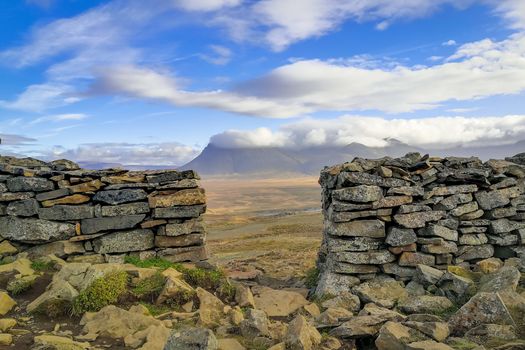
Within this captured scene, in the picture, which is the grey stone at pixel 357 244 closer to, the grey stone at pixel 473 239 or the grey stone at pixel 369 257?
the grey stone at pixel 369 257

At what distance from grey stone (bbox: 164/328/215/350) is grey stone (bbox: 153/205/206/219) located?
635 cm

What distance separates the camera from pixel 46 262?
1155cm

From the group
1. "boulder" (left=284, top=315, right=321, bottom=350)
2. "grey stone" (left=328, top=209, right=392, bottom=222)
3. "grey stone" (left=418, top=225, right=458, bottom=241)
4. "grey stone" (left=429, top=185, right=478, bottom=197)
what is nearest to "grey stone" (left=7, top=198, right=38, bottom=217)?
"boulder" (left=284, top=315, right=321, bottom=350)

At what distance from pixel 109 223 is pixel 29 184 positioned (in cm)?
257

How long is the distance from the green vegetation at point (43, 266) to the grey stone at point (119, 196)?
2.17 m

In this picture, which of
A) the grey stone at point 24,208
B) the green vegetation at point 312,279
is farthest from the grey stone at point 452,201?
the grey stone at point 24,208

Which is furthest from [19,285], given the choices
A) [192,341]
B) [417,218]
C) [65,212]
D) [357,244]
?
[417,218]

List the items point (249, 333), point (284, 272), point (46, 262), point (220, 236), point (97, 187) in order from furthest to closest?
point (220, 236), point (284, 272), point (97, 187), point (46, 262), point (249, 333)

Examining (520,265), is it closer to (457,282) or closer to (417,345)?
(457,282)

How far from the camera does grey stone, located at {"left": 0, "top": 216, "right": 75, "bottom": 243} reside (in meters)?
12.2

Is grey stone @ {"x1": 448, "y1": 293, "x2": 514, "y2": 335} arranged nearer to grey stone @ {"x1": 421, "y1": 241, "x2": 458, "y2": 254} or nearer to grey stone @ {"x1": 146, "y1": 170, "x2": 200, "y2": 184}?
grey stone @ {"x1": 421, "y1": 241, "x2": 458, "y2": 254}

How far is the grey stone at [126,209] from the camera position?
41.2 feet

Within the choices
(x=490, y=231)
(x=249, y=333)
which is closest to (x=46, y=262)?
(x=249, y=333)

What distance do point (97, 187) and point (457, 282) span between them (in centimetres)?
1043
